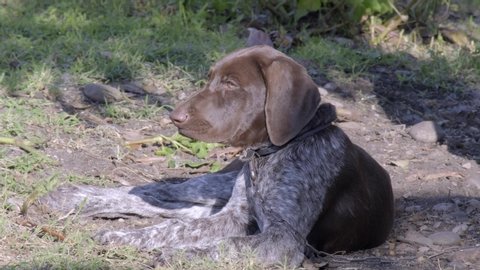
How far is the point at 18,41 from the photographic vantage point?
8156 millimetres

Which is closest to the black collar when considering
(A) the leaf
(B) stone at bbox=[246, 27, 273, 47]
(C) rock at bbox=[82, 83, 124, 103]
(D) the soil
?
(D) the soil

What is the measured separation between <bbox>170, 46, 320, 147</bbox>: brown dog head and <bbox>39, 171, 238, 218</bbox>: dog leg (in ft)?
2.74

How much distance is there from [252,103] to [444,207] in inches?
55.9

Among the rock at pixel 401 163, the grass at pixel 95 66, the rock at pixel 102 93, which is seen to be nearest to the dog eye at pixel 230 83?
the grass at pixel 95 66

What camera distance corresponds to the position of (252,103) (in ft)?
17.0

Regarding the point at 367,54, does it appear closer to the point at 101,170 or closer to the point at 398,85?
the point at 398,85

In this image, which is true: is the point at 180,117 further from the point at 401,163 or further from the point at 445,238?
the point at 401,163

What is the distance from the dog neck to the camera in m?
5.34

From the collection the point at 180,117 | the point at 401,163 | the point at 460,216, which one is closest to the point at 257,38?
the point at 401,163

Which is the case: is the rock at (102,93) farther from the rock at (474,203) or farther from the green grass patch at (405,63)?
the rock at (474,203)

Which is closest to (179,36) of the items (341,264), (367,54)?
(367,54)

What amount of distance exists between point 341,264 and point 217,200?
1193 millimetres

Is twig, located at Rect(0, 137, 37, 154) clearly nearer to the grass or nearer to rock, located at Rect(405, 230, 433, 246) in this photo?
the grass

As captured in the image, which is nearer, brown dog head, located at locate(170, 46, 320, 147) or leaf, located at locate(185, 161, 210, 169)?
brown dog head, located at locate(170, 46, 320, 147)
